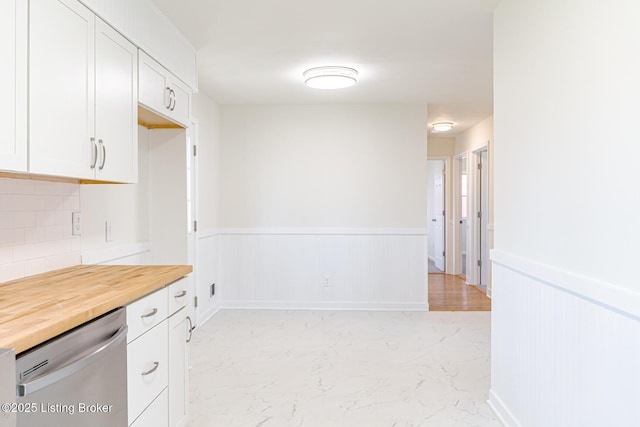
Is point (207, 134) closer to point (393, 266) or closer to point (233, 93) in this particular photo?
point (233, 93)

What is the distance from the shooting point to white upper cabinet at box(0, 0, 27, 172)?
133cm

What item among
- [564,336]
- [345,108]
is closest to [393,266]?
[345,108]

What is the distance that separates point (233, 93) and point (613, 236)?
12.2 ft

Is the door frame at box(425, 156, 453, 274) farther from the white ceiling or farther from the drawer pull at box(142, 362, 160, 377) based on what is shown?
the drawer pull at box(142, 362, 160, 377)

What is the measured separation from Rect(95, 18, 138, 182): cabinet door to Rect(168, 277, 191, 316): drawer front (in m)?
0.57

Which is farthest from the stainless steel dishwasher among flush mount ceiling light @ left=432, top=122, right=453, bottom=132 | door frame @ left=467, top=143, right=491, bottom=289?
door frame @ left=467, top=143, right=491, bottom=289

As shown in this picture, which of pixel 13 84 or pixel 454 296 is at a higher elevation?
pixel 13 84

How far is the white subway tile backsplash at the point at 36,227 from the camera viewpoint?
1.80 m

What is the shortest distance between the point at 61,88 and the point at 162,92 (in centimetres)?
95

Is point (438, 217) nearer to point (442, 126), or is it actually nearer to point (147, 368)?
point (442, 126)

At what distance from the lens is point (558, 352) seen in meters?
1.77

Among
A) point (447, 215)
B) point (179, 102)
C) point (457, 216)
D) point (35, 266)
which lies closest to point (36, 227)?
point (35, 266)

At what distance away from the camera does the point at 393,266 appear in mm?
4863

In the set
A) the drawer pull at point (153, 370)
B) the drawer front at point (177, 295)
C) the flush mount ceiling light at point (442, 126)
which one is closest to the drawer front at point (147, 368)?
the drawer pull at point (153, 370)
